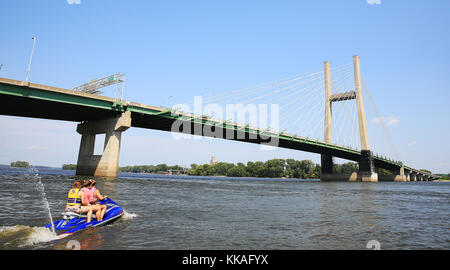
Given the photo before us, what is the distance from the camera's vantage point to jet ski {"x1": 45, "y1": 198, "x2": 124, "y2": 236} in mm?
8836

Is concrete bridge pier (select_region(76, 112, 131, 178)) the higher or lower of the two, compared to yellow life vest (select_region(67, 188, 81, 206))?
higher

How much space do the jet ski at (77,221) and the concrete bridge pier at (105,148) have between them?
122 ft

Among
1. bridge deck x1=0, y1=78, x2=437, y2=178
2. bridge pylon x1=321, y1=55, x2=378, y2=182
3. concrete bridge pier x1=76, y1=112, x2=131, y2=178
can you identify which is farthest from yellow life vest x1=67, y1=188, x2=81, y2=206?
bridge pylon x1=321, y1=55, x2=378, y2=182

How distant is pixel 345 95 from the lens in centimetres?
8212

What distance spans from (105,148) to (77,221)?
40.4 meters

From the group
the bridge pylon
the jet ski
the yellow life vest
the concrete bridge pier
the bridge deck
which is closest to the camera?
the jet ski

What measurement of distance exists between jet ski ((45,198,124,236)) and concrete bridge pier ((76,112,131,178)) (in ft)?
122

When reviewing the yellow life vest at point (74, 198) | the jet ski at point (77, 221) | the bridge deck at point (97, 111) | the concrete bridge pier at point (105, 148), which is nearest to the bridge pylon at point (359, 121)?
the bridge deck at point (97, 111)

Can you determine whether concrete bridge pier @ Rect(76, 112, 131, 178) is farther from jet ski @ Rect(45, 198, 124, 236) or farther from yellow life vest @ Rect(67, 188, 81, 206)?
yellow life vest @ Rect(67, 188, 81, 206)

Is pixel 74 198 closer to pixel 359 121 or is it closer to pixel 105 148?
pixel 105 148

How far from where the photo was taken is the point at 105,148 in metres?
46.7

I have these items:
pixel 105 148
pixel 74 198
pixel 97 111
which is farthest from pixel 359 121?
pixel 74 198

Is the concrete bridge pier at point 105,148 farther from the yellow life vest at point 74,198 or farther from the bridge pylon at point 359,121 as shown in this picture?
the bridge pylon at point 359,121
